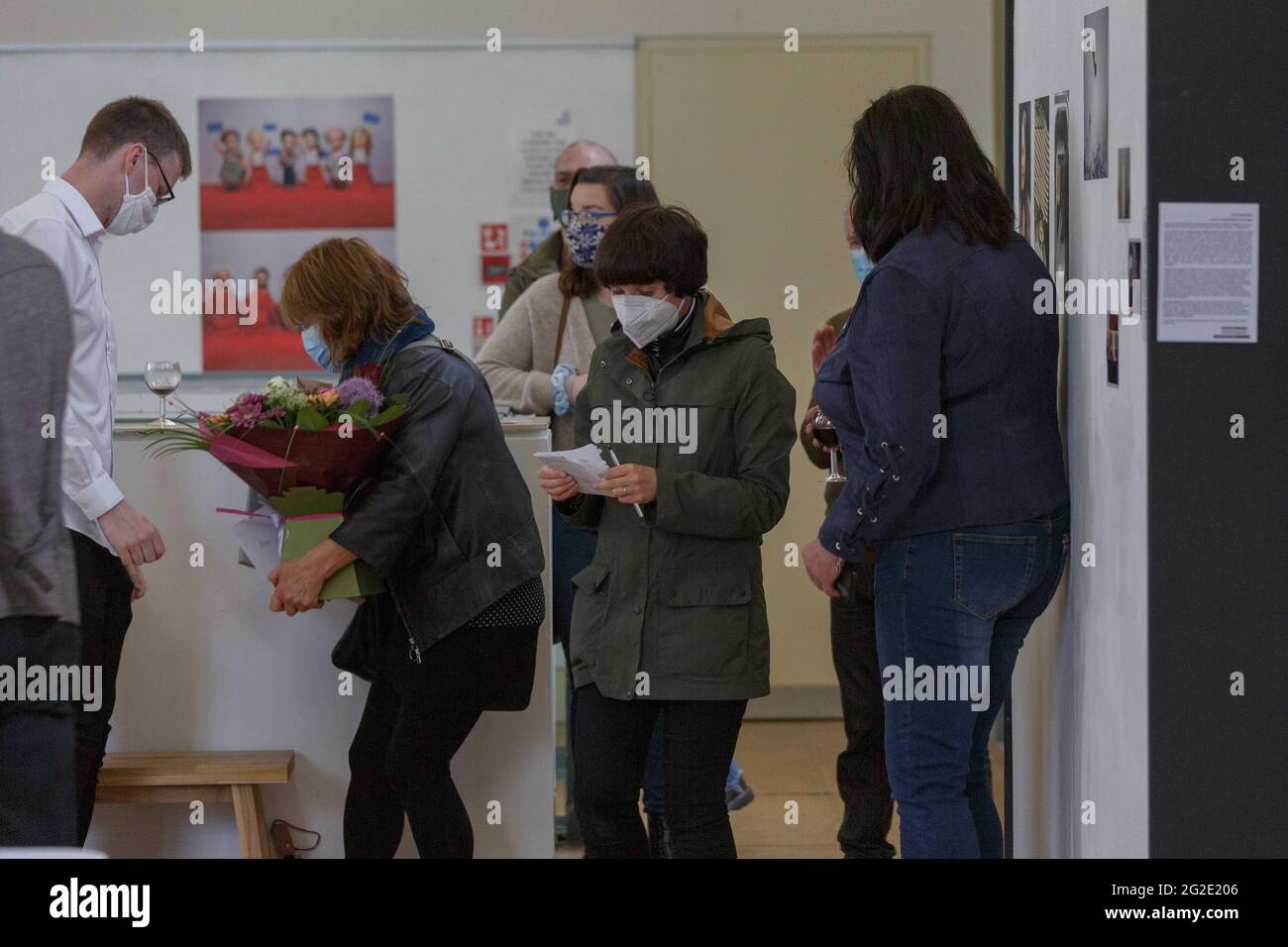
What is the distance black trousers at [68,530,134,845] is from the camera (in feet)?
8.92

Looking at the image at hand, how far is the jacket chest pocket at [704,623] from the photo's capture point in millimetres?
2461

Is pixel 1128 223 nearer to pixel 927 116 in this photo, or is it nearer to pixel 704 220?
pixel 927 116

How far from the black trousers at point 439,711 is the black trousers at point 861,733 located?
0.81 m

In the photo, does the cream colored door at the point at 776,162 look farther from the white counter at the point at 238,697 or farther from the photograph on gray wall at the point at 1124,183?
the photograph on gray wall at the point at 1124,183

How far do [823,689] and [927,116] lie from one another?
126 inches

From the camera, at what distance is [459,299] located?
16.8 feet

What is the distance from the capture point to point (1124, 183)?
2197 millimetres

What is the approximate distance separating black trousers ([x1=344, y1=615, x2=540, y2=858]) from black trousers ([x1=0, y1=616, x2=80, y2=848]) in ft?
1.86

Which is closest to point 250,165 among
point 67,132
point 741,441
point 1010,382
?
point 67,132

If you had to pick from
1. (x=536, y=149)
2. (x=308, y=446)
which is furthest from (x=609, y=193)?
(x=536, y=149)

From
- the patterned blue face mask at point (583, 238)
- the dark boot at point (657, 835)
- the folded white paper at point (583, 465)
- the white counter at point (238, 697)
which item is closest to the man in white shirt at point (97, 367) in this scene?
the white counter at point (238, 697)

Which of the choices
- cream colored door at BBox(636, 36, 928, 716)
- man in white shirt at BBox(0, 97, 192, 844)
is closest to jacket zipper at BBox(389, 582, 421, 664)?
man in white shirt at BBox(0, 97, 192, 844)

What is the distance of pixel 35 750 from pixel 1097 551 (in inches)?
68.2
